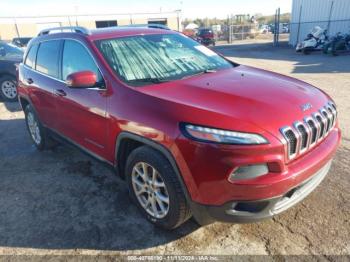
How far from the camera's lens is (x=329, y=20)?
20.8 metres

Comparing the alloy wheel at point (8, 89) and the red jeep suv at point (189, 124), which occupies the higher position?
the red jeep suv at point (189, 124)

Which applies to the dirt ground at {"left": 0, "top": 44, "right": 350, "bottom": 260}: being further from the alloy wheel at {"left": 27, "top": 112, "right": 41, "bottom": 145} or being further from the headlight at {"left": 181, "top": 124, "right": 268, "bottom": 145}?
the headlight at {"left": 181, "top": 124, "right": 268, "bottom": 145}

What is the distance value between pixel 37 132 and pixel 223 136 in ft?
12.8

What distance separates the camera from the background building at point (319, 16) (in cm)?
1976

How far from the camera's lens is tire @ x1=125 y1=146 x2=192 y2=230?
255cm

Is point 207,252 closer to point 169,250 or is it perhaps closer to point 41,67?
point 169,250

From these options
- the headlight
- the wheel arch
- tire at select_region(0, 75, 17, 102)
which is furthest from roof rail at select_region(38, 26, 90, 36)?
tire at select_region(0, 75, 17, 102)

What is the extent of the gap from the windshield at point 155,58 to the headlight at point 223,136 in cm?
95

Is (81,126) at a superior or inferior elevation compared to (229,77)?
inferior

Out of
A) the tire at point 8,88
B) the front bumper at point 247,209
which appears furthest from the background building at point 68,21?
the front bumper at point 247,209

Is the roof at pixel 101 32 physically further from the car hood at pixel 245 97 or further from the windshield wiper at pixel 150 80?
the car hood at pixel 245 97

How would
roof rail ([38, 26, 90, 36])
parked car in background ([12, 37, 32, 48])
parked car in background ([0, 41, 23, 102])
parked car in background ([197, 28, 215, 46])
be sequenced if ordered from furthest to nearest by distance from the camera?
parked car in background ([197, 28, 215, 46])
parked car in background ([12, 37, 32, 48])
parked car in background ([0, 41, 23, 102])
roof rail ([38, 26, 90, 36])

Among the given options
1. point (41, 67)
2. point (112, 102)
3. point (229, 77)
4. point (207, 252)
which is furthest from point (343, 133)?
point (41, 67)

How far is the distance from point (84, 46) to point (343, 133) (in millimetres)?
4113
